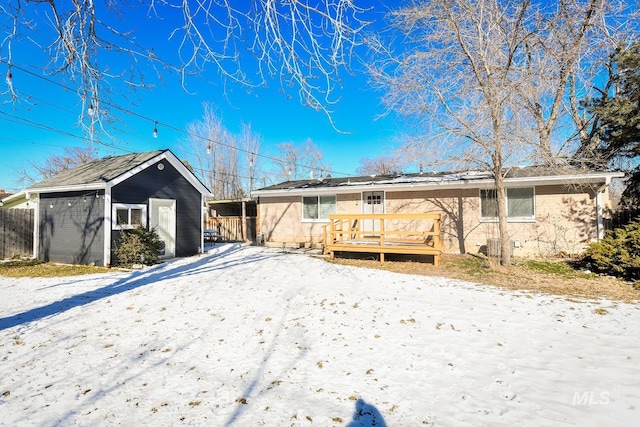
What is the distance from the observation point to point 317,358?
3.82 metres

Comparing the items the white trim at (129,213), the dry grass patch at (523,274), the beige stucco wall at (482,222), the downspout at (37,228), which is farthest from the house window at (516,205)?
the downspout at (37,228)

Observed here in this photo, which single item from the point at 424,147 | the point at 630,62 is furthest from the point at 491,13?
the point at 630,62

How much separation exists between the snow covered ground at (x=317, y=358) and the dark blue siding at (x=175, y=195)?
460 cm

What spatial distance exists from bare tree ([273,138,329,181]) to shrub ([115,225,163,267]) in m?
24.5

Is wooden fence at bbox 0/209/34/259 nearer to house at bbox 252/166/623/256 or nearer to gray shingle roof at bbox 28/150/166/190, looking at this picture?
gray shingle roof at bbox 28/150/166/190

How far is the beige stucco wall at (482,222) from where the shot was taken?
34.9ft

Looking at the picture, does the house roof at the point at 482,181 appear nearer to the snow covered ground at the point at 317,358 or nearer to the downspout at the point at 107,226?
the snow covered ground at the point at 317,358

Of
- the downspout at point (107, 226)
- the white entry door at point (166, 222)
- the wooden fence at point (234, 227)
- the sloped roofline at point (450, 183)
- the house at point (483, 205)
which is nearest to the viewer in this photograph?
the sloped roofline at point (450, 183)

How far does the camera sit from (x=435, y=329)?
462cm

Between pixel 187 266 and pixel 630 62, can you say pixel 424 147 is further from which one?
pixel 187 266

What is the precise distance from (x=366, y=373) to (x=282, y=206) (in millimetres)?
12750

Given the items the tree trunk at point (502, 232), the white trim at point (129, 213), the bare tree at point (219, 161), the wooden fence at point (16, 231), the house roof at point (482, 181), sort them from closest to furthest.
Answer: the tree trunk at point (502, 232)
the house roof at point (482, 181)
the white trim at point (129, 213)
the wooden fence at point (16, 231)
the bare tree at point (219, 161)

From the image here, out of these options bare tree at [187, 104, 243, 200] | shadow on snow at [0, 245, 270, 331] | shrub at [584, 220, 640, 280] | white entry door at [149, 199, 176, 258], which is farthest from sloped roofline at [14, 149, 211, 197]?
bare tree at [187, 104, 243, 200]

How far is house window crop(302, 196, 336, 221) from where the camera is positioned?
1463cm
